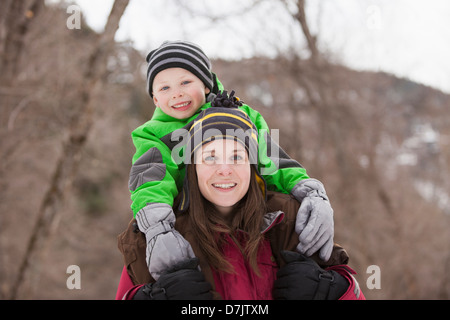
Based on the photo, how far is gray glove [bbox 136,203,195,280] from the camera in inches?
64.9

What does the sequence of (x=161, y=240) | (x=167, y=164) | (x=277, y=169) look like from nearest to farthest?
(x=161, y=240)
(x=167, y=164)
(x=277, y=169)

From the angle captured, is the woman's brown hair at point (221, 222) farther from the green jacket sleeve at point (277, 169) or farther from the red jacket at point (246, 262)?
the green jacket sleeve at point (277, 169)

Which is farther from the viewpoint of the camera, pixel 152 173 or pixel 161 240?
pixel 152 173

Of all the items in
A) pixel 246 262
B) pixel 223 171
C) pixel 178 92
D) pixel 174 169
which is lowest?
pixel 246 262

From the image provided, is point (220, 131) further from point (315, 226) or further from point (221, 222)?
point (315, 226)

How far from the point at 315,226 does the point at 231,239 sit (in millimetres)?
399

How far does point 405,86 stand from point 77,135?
10088 millimetres

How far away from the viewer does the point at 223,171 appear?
178 cm

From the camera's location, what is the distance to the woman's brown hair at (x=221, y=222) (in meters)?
1.74

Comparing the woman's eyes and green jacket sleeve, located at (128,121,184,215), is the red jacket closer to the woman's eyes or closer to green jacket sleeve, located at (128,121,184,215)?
green jacket sleeve, located at (128,121,184,215)

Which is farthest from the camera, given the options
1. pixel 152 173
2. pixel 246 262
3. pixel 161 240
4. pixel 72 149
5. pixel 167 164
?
pixel 72 149

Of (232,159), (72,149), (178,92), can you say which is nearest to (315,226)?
(232,159)

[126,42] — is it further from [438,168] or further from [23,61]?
[438,168]
